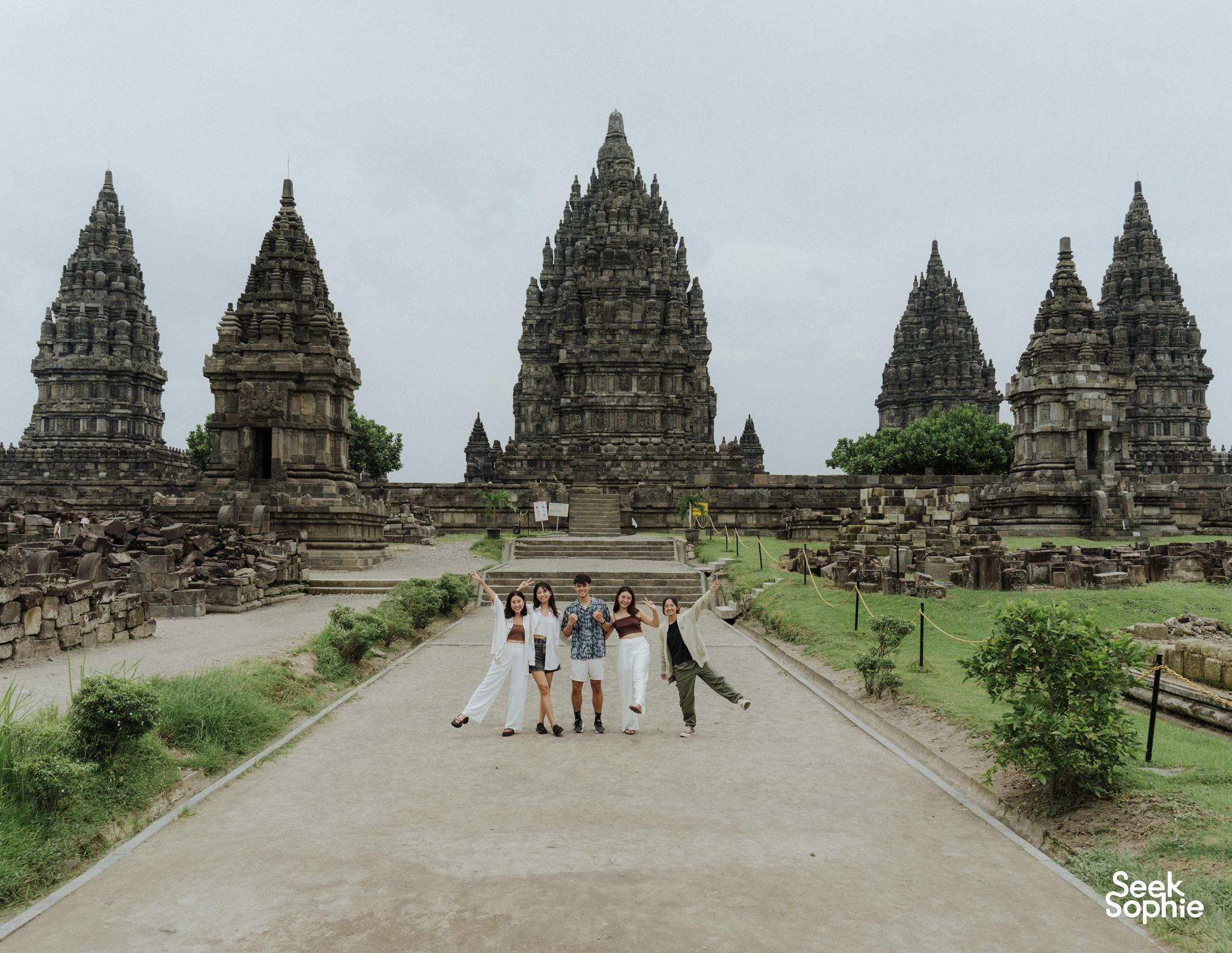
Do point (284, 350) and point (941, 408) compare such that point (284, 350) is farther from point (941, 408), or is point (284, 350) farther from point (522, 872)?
point (941, 408)

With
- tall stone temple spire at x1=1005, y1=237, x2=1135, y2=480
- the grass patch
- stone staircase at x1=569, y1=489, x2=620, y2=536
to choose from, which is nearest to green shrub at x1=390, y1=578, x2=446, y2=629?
the grass patch

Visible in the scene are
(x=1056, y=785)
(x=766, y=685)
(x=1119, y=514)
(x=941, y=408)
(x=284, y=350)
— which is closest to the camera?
(x=1056, y=785)

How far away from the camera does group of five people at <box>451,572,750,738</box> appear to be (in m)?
7.88

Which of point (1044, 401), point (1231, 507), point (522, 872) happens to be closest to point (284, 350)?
point (522, 872)

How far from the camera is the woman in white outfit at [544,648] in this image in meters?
7.96

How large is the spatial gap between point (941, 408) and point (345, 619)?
5584 centimetres

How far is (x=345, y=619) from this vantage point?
10.8 meters

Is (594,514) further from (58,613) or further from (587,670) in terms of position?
(587,670)

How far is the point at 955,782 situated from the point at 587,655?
3.25 m

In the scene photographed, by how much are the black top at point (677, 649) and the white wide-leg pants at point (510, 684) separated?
1319 mm

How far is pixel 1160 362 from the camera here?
48.5 m

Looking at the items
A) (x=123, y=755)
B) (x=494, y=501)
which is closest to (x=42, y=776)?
(x=123, y=755)

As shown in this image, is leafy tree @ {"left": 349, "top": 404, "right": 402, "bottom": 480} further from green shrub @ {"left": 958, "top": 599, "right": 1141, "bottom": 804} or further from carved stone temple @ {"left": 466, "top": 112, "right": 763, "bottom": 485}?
green shrub @ {"left": 958, "top": 599, "right": 1141, "bottom": 804}

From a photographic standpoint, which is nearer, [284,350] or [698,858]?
[698,858]
